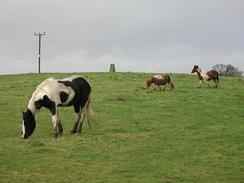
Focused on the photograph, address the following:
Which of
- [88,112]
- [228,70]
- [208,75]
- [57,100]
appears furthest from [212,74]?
[228,70]

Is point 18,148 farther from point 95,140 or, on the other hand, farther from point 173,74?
point 173,74

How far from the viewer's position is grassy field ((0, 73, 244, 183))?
1380cm

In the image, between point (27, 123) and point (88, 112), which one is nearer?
point (27, 123)

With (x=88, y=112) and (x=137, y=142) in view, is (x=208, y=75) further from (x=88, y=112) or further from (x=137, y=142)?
→ (x=137, y=142)

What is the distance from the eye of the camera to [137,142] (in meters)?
17.9

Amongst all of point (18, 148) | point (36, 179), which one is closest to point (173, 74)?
point (18, 148)

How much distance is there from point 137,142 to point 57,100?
10.8 ft

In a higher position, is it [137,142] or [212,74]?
[212,74]

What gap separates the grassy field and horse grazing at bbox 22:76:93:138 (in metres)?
0.47

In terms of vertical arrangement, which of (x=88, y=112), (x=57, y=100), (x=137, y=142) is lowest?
(x=137, y=142)

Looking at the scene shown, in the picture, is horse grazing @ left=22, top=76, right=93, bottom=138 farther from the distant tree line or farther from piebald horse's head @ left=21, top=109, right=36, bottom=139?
the distant tree line

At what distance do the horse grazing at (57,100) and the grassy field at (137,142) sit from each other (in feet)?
1.54

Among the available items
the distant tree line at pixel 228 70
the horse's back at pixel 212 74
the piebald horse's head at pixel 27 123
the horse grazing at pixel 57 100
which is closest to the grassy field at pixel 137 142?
the piebald horse's head at pixel 27 123

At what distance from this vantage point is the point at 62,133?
64.7 ft
